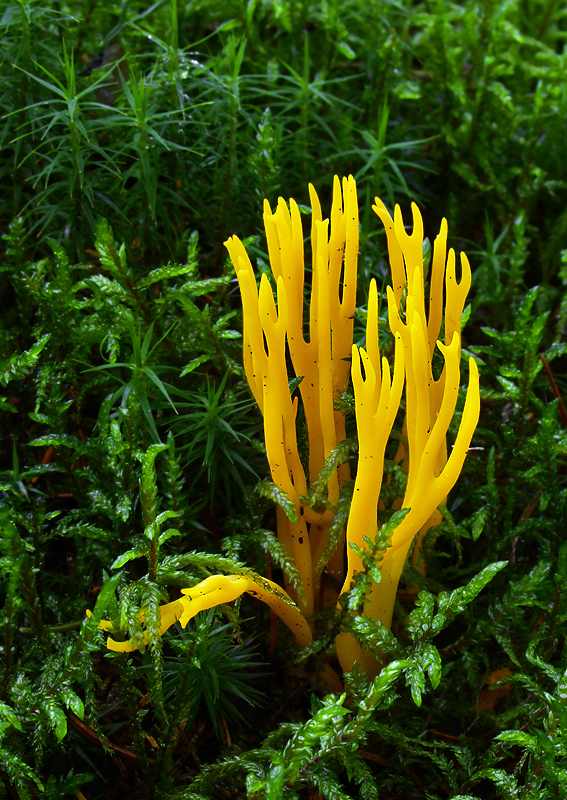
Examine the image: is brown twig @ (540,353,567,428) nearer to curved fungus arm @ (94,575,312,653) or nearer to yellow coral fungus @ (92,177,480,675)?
yellow coral fungus @ (92,177,480,675)

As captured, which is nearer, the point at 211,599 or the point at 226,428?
the point at 211,599

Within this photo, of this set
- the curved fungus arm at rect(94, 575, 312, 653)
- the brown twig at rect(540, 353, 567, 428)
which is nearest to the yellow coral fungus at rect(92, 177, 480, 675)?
the curved fungus arm at rect(94, 575, 312, 653)

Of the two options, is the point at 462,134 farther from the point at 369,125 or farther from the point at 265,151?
the point at 265,151

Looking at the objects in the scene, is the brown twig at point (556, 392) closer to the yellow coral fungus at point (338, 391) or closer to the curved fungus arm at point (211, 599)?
the yellow coral fungus at point (338, 391)

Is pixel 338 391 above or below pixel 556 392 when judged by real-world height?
above

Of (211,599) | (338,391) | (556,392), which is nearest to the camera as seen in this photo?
(211,599)

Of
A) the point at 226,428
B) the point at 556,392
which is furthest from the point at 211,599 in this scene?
the point at 556,392

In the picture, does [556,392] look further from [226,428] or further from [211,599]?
[211,599]

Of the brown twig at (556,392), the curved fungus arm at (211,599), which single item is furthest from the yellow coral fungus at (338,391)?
the brown twig at (556,392)
